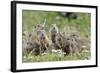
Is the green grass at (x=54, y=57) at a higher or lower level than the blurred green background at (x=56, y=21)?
lower

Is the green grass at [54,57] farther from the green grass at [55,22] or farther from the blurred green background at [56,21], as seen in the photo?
the blurred green background at [56,21]

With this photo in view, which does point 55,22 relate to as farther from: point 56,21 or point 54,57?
point 54,57

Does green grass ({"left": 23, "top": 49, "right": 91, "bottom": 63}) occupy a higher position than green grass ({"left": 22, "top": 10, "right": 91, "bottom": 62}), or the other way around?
green grass ({"left": 22, "top": 10, "right": 91, "bottom": 62})

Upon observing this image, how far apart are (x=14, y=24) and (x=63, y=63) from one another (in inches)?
Answer: 21.3

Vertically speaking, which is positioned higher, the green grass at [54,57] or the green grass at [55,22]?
the green grass at [55,22]

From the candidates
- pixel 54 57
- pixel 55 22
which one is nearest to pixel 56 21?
pixel 55 22

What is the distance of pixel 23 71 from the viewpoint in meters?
1.76

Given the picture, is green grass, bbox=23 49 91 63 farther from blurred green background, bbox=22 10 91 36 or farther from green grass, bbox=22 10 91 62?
blurred green background, bbox=22 10 91 36

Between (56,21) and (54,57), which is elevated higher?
(56,21)

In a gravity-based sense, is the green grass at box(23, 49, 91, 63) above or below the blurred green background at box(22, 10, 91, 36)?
below

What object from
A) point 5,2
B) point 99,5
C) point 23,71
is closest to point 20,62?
point 23,71

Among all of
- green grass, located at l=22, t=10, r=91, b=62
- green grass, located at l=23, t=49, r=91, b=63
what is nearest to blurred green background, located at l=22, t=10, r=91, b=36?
green grass, located at l=22, t=10, r=91, b=62

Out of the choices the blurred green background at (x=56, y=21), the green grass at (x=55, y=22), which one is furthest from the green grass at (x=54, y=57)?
the blurred green background at (x=56, y=21)

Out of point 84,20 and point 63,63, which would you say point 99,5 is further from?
point 63,63
